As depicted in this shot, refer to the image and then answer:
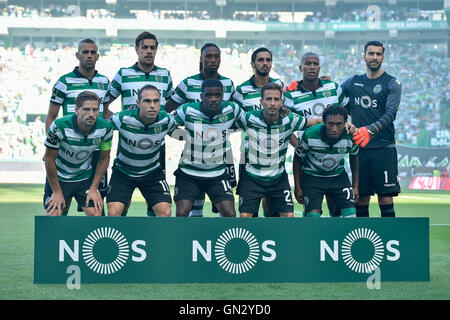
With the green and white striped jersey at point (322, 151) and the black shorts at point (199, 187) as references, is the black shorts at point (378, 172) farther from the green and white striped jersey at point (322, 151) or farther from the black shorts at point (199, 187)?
the black shorts at point (199, 187)

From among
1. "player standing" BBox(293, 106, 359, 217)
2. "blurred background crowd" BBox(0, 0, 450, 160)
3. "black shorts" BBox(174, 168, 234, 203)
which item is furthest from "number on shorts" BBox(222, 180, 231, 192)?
"blurred background crowd" BBox(0, 0, 450, 160)

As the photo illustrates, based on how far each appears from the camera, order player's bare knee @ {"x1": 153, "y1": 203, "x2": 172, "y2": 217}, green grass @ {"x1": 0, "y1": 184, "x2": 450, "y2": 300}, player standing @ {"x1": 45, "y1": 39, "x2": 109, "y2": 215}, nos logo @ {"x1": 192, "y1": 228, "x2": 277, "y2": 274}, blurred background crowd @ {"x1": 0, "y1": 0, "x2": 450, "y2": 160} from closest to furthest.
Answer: green grass @ {"x1": 0, "y1": 184, "x2": 450, "y2": 300}, nos logo @ {"x1": 192, "y1": 228, "x2": 277, "y2": 274}, player's bare knee @ {"x1": 153, "y1": 203, "x2": 172, "y2": 217}, player standing @ {"x1": 45, "y1": 39, "x2": 109, "y2": 215}, blurred background crowd @ {"x1": 0, "y1": 0, "x2": 450, "y2": 160}

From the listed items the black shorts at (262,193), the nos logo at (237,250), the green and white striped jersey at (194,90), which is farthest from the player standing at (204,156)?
the nos logo at (237,250)

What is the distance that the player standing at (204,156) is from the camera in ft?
19.4

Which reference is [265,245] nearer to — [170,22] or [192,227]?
[192,227]

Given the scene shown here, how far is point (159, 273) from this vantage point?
491 cm

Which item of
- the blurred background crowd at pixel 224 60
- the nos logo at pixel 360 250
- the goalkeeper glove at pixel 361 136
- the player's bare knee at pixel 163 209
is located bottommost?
the nos logo at pixel 360 250

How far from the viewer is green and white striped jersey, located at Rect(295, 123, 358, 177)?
5992 mm

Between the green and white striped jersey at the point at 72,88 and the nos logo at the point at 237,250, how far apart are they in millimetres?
2162

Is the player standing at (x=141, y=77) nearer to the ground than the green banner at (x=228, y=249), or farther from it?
farther from it

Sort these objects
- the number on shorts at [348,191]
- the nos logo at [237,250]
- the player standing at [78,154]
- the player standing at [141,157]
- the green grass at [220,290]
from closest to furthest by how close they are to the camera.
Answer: the green grass at [220,290], the nos logo at [237,250], the player standing at [78,154], the player standing at [141,157], the number on shorts at [348,191]

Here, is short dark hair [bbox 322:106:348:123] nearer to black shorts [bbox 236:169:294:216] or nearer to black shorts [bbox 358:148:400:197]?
black shorts [bbox 236:169:294:216]

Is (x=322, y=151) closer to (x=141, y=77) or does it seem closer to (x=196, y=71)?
(x=141, y=77)

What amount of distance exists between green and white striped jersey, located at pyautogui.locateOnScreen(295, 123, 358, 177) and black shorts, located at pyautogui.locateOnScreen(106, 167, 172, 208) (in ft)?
4.21
